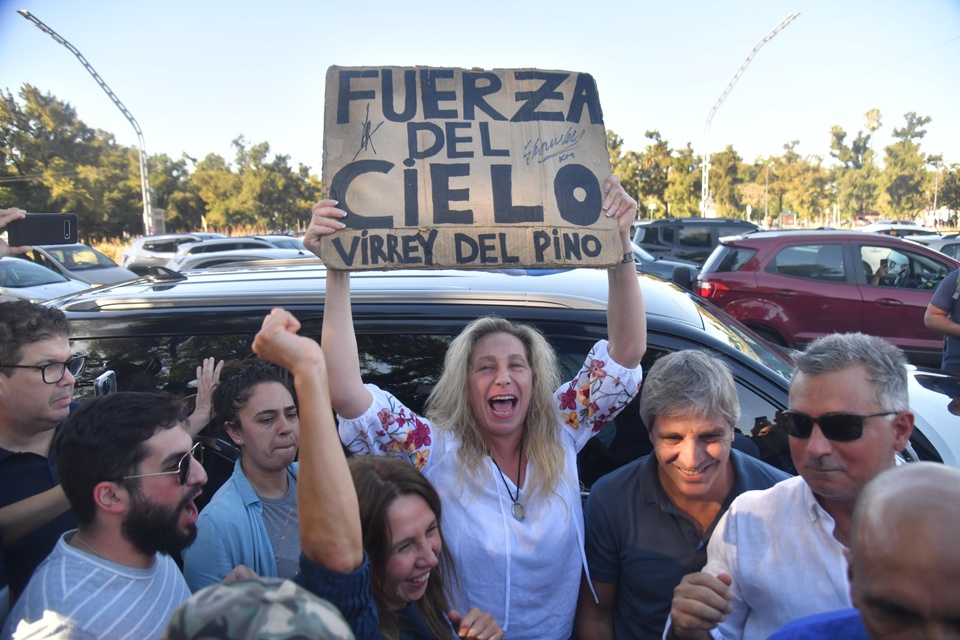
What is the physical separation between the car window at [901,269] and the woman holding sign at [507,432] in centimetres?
700

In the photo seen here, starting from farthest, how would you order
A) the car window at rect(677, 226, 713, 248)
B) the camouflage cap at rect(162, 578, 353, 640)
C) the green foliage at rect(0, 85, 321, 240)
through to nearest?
the green foliage at rect(0, 85, 321, 240), the car window at rect(677, 226, 713, 248), the camouflage cap at rect(162, 578, 353, 640)

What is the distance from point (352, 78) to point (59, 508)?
1.60 m

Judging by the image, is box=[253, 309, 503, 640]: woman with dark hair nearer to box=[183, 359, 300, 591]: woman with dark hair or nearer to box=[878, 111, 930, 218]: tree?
box=[183, 359, 300, 591]: woman with dark hair

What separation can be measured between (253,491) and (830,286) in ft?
24.1

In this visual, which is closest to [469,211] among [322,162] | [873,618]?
[322,162]

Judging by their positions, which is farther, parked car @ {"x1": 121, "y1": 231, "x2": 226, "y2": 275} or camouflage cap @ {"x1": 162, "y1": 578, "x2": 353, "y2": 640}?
parked car @ {"x1": 121, "y1": 231, "x2": 226, "y2": 275}

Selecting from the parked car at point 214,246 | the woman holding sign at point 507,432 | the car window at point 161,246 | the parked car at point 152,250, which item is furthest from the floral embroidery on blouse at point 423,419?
the car window at point 161,246

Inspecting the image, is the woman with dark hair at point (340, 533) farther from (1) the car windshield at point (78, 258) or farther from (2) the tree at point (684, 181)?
(2) the tree at point (684, 181)

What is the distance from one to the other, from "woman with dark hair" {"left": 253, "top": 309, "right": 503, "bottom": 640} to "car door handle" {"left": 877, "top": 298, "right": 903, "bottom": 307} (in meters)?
7.46

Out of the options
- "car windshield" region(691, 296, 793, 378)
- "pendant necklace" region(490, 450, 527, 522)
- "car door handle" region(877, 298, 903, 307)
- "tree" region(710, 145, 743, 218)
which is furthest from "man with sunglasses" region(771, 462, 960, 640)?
"tree" region(710, 145, 743, 218)

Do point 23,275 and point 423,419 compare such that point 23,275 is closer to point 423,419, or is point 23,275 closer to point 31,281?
point 31,281

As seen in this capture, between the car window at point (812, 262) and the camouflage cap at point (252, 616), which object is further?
the car window at point (812, 262)

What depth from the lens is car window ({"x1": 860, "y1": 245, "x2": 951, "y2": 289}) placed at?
785cm

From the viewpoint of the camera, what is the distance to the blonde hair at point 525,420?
217 centimetres
